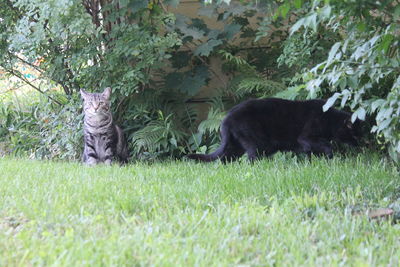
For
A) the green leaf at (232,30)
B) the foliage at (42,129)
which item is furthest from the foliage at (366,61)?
the foliage at (42,129)

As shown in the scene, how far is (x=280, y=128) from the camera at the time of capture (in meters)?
5.97

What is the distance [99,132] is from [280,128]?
7.31 ft

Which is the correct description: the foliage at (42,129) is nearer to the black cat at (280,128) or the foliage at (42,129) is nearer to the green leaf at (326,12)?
the black cat at (280,128)

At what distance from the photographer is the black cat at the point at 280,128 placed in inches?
231

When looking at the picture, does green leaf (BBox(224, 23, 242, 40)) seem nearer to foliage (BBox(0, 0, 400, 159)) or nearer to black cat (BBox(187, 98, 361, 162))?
foliage (BBox(0, 0, 400, 159))

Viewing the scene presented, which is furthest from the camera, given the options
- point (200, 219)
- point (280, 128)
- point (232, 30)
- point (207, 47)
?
point (232, 30)

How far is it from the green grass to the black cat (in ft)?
3.62

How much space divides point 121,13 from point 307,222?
4.37 m

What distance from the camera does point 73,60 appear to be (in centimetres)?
676

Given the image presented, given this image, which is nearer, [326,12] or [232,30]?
[326,12]

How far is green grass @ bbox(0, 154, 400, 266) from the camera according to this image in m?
2.50

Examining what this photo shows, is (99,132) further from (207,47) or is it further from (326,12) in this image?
(326,12)

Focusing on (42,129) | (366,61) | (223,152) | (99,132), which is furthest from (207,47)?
(366,61)

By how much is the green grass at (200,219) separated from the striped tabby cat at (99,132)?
1775mm
